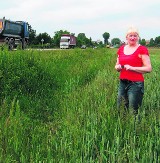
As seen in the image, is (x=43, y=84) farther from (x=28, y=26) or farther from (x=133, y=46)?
(x=28, y=26)

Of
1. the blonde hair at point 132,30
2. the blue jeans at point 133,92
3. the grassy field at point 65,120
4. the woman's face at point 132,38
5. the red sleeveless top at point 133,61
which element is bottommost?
the grassy field at point 65,120

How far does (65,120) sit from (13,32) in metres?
31.2

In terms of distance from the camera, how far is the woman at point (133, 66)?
17.5ft

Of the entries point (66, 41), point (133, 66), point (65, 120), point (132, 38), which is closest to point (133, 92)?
point (133, 66)

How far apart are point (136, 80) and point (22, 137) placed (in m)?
1.81

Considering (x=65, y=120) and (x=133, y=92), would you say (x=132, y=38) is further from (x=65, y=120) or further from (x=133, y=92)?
(x=65, y=120)

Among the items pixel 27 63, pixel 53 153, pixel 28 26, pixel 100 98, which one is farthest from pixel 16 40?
pixel 53 153

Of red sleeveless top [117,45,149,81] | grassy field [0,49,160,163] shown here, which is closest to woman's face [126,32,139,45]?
red sleeveless top [117,45,149,81]

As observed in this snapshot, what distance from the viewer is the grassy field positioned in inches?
149

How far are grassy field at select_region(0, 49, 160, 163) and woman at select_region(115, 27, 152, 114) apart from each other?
0.88 feet

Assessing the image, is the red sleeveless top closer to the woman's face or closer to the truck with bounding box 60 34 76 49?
the woman's face

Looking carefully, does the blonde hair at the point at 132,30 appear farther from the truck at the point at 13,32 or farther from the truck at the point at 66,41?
the truck at the point at 66,41

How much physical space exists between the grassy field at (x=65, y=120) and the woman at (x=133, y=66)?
27 centimetres

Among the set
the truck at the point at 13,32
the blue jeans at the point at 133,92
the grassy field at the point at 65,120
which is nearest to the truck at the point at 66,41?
the truck at the point at 13,32
